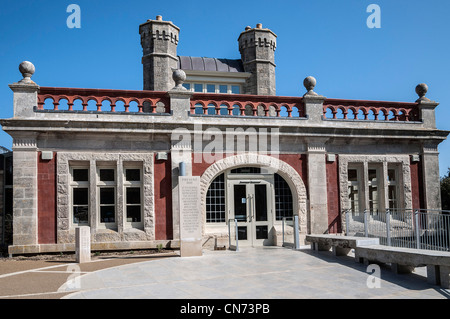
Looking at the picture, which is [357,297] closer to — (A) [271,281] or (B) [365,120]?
(A) [271,281]

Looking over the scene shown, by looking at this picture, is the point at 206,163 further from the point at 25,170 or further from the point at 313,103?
the point at 25,170

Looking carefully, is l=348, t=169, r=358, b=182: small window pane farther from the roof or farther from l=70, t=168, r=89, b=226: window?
l=70, t=168, r=89, b=226: window

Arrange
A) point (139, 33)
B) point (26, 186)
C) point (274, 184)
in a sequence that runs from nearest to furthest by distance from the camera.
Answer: point (26, 186) → point (274, 184) → point (139, 33)

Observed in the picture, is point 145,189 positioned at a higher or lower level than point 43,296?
higher

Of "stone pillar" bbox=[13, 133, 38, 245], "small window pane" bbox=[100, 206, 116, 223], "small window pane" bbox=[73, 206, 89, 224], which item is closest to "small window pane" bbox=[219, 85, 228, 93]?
"small window pane" bbox=[100, 206, 116, 223]

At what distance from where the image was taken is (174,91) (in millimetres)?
13070

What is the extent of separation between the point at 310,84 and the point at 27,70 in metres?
8.77

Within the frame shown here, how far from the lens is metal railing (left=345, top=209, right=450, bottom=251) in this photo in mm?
10344

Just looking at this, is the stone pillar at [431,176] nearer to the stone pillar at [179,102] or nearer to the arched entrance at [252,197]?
the arched entrance at [252,197]

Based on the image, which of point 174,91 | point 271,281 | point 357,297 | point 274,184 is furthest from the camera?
point 274,184

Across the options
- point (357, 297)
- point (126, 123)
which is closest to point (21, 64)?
point (126, 123)

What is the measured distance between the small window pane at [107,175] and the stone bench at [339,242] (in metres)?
6.12

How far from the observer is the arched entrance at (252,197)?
13.5m

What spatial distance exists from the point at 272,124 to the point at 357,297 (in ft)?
25.1
